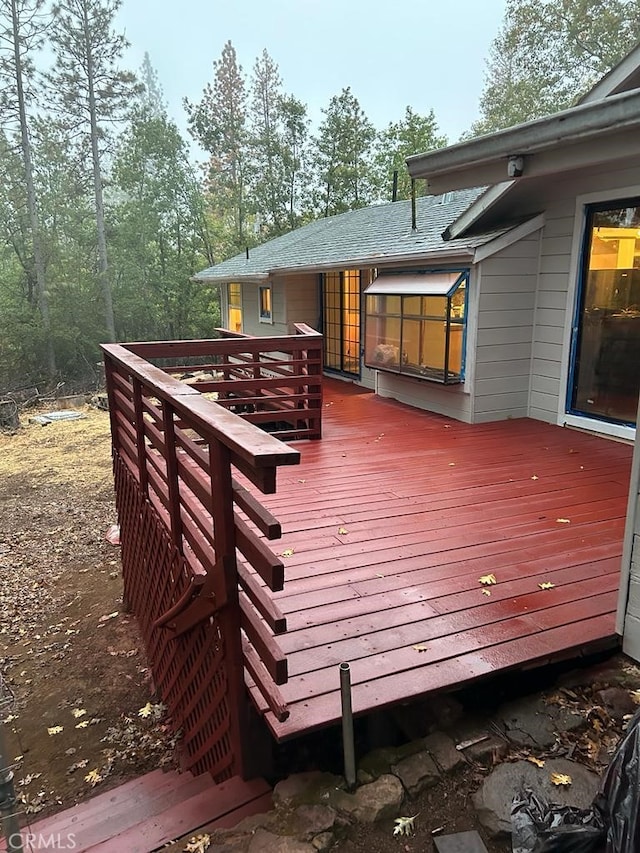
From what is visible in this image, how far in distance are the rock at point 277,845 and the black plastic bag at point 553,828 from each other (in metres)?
0.60

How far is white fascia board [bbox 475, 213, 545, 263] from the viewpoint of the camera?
5.66 m

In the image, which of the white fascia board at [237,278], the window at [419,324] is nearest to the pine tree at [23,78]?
the white fascia board at [237,278]

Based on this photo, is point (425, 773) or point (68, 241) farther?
point (68, 241)

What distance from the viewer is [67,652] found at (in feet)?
15.0

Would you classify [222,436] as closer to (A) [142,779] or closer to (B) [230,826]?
(B) [230,826]

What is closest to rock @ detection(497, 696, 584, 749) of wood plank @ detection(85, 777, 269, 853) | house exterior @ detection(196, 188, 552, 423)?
wood plank @ detection(85, 777, 269, 853)

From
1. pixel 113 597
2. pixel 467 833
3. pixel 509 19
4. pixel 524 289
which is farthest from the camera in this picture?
pixel 509 19

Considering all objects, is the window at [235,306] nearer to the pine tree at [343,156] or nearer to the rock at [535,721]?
the pine tree at [343,156]

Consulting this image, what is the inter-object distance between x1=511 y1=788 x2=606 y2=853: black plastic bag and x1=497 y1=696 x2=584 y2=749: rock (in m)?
0.30

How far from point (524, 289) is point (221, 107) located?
911 inches

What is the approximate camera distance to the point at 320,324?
11070mm

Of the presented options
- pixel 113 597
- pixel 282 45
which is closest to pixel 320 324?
pixel 113 597

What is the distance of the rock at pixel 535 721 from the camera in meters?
2.06

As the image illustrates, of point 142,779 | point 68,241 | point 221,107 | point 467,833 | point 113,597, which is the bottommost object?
point 113,597
